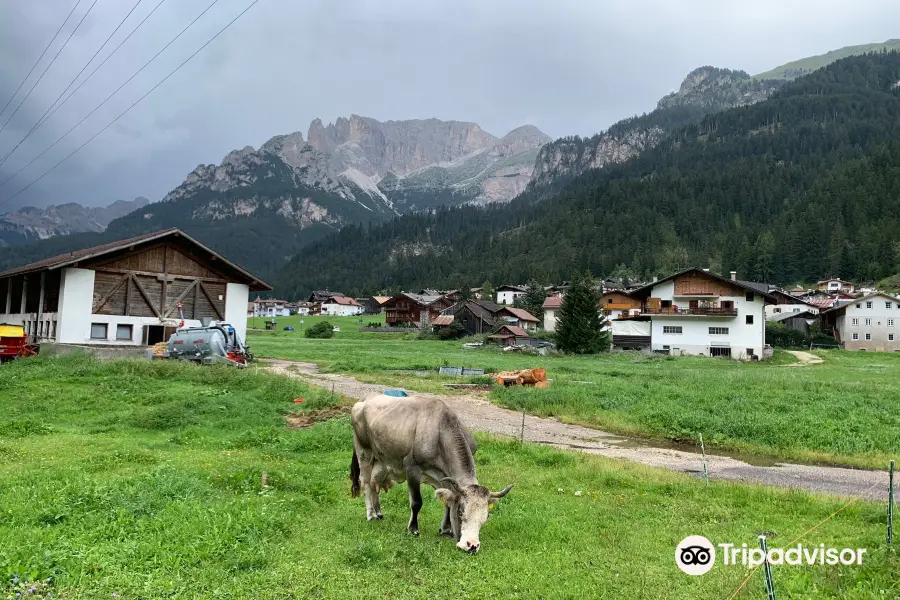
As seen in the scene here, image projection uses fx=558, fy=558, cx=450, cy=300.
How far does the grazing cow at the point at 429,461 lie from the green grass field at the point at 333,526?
38 centimetres

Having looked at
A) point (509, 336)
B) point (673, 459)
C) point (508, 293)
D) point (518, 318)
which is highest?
point (508, 293)

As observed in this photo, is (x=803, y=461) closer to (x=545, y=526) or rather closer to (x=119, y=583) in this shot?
(x=545, y=526)

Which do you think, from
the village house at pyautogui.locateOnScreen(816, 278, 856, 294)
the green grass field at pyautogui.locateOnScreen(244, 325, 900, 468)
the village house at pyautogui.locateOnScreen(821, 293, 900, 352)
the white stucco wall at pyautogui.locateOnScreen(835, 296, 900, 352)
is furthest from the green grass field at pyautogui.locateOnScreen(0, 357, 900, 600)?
the village house at pyautogui.locateOnScreen(816, 278, 856, 294)

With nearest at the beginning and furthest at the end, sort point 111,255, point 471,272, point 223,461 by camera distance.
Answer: point 223,461, point 111,255, point 471,272

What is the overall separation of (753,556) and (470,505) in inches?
158

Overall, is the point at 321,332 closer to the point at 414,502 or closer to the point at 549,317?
the point at 549,317

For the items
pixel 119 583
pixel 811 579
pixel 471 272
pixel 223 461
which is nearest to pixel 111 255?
pixel 223 461

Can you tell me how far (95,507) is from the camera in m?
8.40

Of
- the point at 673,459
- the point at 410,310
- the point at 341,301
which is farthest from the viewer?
the point at 341,301

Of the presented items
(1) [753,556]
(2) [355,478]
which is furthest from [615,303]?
(1) [753,556]

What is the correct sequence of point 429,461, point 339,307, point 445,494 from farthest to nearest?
point 339,307 < point 429,461 < point 445,494

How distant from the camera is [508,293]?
150 metres

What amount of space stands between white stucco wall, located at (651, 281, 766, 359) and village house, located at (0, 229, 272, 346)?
1990 inches

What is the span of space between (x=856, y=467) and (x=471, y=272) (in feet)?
572
